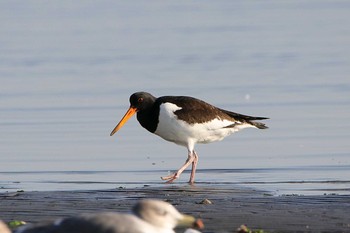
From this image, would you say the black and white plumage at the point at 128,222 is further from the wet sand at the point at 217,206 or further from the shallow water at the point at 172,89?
the shallow water at the point at 172,89

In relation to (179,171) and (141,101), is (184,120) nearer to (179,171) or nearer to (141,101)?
(141,101)

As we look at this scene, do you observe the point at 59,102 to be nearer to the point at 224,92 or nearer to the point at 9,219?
the point at 224,92

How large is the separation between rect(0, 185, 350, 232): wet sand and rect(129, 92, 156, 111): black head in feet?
7.16

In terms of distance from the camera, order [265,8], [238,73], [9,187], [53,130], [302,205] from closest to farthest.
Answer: [302,205] → [9,187] → [53,130] → [238,73] → [265,8]

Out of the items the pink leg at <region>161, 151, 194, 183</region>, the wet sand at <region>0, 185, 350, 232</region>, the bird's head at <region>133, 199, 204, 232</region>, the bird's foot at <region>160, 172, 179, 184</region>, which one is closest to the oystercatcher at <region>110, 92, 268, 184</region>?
the pink leg at <region>161, 151, 194, 183</region>

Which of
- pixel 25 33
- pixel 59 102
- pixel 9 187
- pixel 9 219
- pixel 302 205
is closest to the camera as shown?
pixel 9 219

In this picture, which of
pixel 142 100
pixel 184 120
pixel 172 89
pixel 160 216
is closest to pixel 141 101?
pixel 142 100

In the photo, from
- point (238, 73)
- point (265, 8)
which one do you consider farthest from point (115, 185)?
point (265, 8)

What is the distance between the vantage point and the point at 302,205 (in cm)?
1050

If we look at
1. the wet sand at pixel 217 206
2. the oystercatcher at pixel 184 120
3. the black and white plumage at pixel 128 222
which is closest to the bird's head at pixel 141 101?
the oystercatcher at pixel 184 120

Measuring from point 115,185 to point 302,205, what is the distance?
266cm

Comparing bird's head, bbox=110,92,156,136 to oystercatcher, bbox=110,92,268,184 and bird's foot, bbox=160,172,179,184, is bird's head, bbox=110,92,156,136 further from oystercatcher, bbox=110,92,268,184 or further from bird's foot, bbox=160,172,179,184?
bird's foot, bbox=160,172,179,184

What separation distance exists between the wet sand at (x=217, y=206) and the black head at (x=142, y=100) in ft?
7.16

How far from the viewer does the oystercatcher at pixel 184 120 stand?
45.1 ft
